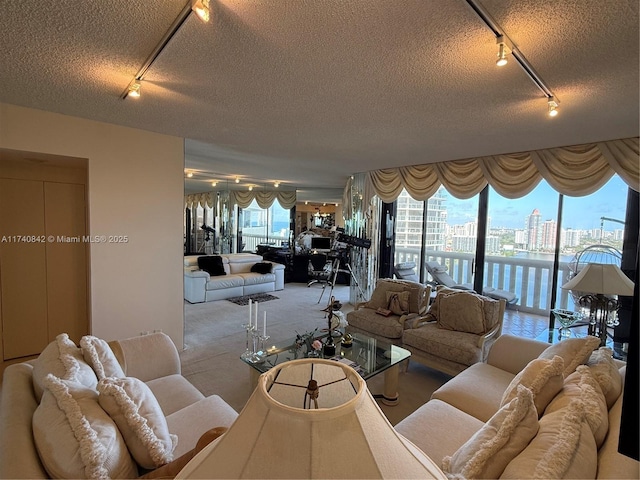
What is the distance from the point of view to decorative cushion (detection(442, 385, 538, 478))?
45.6 inches

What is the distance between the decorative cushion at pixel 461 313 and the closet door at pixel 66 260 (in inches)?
154

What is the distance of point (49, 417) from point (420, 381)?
2.89m

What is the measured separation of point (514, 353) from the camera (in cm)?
247

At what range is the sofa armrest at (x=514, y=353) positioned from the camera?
94.3 inches

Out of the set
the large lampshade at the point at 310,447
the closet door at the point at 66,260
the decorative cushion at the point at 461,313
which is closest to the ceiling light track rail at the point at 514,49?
the large lampshade at the point at 310,447

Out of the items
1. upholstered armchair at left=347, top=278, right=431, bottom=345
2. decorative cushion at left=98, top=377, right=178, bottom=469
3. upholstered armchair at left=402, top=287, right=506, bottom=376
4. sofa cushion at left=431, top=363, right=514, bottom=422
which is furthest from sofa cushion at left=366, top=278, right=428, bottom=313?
decorative cushion at left=98, top=377, right=178, bottom=469

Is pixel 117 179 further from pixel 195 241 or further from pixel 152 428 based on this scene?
pixel 195 241

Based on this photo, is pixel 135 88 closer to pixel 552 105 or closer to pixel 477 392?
pixel 552 105

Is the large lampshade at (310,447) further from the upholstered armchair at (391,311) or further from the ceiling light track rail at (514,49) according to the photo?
the upholstered armchair at (391,311)

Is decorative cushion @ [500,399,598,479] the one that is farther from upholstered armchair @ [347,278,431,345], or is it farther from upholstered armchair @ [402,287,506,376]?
upholstered armchair @ [347,278,431,345]

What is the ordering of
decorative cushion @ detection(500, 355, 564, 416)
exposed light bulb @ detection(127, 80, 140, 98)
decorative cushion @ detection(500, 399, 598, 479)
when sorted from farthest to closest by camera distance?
exposed light bulb @ detection(127, 80, 140, 98) → decorative cushion @ detection(500, 355, 564, 416) → decorative cushion @ detection(500, 399, 598, 479)

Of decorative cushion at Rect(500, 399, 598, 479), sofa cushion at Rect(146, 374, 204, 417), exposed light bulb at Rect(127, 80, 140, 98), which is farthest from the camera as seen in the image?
exposed light bulb at Rect(127, 80, 140, 98)

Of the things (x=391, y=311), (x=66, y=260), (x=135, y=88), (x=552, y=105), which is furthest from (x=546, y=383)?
(x=66, y=260)

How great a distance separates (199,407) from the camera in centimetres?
183
